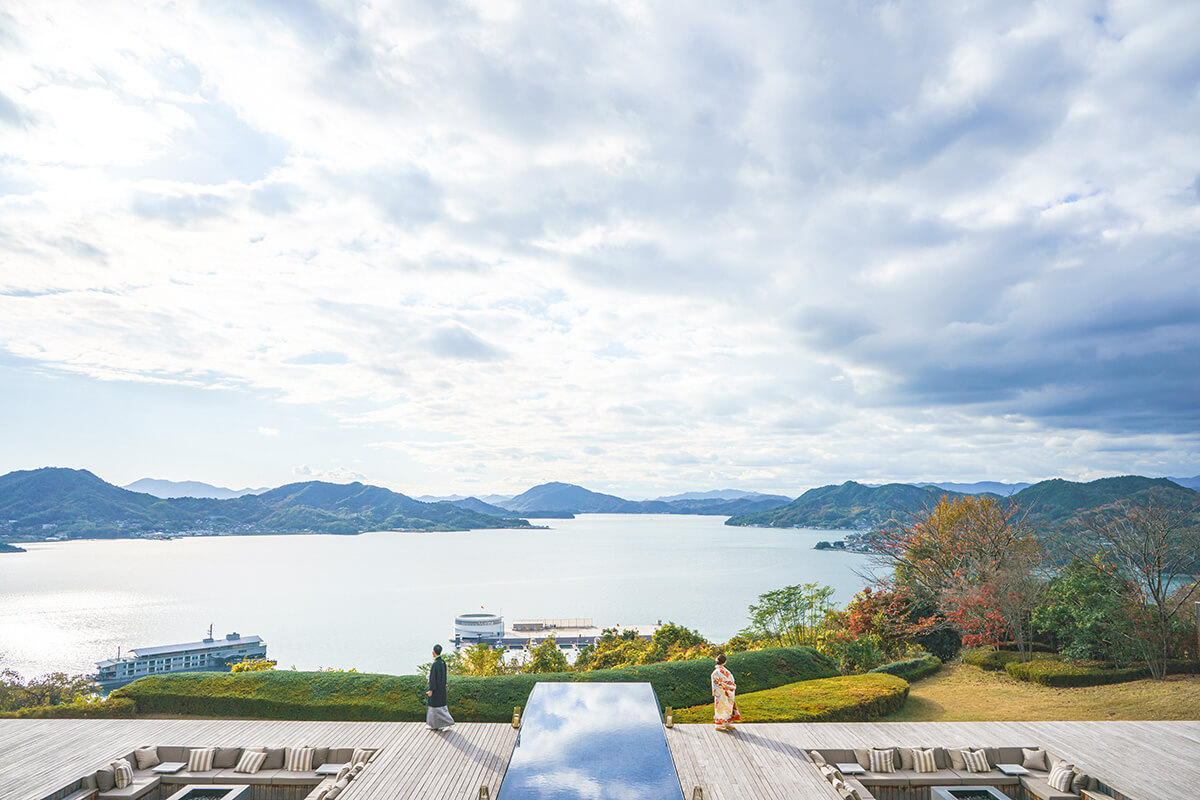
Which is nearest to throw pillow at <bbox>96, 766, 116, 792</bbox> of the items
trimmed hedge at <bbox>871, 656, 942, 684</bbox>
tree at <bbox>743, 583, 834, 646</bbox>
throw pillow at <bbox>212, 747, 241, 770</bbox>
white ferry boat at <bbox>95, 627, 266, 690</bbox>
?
throw pillow at <bbox>212, 747, 241, 770</bbox>

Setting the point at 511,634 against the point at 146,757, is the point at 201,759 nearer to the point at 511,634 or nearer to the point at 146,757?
the point at 146,757

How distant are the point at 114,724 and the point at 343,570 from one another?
346ft

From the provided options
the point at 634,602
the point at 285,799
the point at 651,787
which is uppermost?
the point at 651,787

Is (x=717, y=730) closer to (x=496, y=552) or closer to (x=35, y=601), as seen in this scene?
(x=35, y=601)

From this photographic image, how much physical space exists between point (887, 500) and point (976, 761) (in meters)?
151

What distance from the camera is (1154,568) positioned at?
16.5m

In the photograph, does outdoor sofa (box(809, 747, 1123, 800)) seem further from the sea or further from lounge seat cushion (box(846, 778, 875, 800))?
the sea

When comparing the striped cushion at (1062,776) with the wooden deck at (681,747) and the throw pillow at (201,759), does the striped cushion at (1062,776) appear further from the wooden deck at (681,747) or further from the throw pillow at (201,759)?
the throw pillow at (201,759)

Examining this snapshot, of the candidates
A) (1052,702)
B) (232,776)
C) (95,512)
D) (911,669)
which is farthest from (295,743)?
(95,512)

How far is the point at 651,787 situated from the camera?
5.79m

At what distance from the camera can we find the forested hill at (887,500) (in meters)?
65.1

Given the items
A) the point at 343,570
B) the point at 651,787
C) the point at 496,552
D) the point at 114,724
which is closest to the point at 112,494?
the point at 343,570

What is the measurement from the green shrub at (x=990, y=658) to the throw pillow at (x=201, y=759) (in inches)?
815

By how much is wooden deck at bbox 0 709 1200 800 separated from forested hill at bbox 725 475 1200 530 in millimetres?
17037
